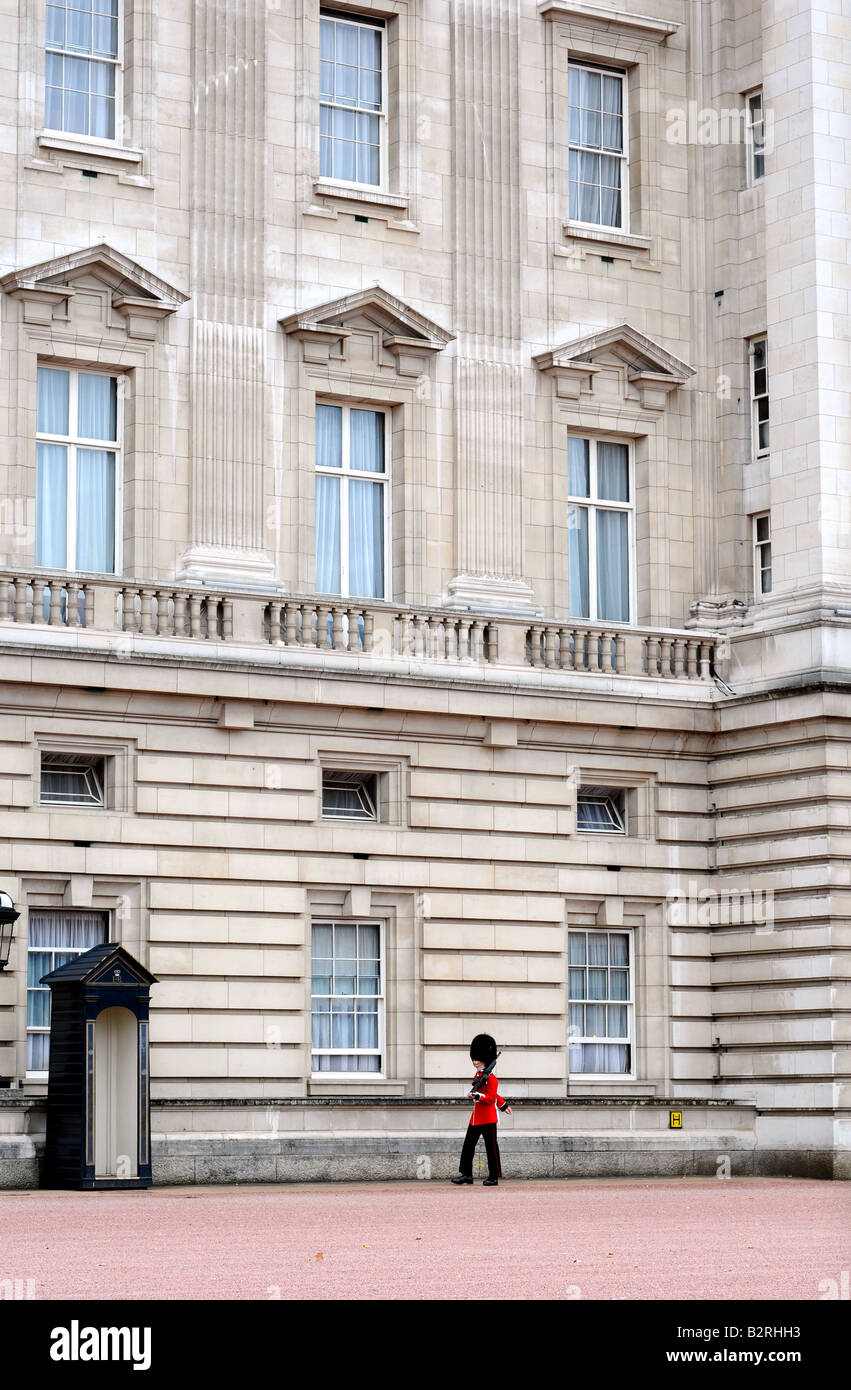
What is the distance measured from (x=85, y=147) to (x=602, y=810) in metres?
11.5

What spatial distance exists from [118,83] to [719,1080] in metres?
15.6

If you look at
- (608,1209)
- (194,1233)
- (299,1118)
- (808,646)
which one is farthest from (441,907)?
(194,1233)

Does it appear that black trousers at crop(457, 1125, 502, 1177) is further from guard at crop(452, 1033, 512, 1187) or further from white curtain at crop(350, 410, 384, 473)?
white curtain at crop(350, 410, 384, 473)

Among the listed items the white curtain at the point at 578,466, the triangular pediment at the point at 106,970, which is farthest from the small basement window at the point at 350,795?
the white curtain at the point at 578,466

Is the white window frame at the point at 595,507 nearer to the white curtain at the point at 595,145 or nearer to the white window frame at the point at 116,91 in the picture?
the white curtain at the point at 595,145

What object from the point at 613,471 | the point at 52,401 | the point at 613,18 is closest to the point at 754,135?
the point at 613,18

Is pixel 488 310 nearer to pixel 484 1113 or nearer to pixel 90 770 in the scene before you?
pixel 90 770

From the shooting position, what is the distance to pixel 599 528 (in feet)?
111

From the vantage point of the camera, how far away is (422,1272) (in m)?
14.1

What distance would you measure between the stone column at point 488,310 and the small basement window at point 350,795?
2.73 meters

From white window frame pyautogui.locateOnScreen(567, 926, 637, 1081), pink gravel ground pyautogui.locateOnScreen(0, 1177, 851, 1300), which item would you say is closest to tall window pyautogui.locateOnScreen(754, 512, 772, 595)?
white window frame pyautogui.locateOnScreen(567, 926, 637, 1081)

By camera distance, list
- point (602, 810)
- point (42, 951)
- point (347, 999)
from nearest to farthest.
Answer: point (42, 951) < point (347, 999) < point (602, 810)

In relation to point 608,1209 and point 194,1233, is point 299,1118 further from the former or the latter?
point 194,1233

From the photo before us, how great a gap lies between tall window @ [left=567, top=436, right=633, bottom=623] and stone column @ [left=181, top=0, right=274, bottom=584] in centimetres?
532
